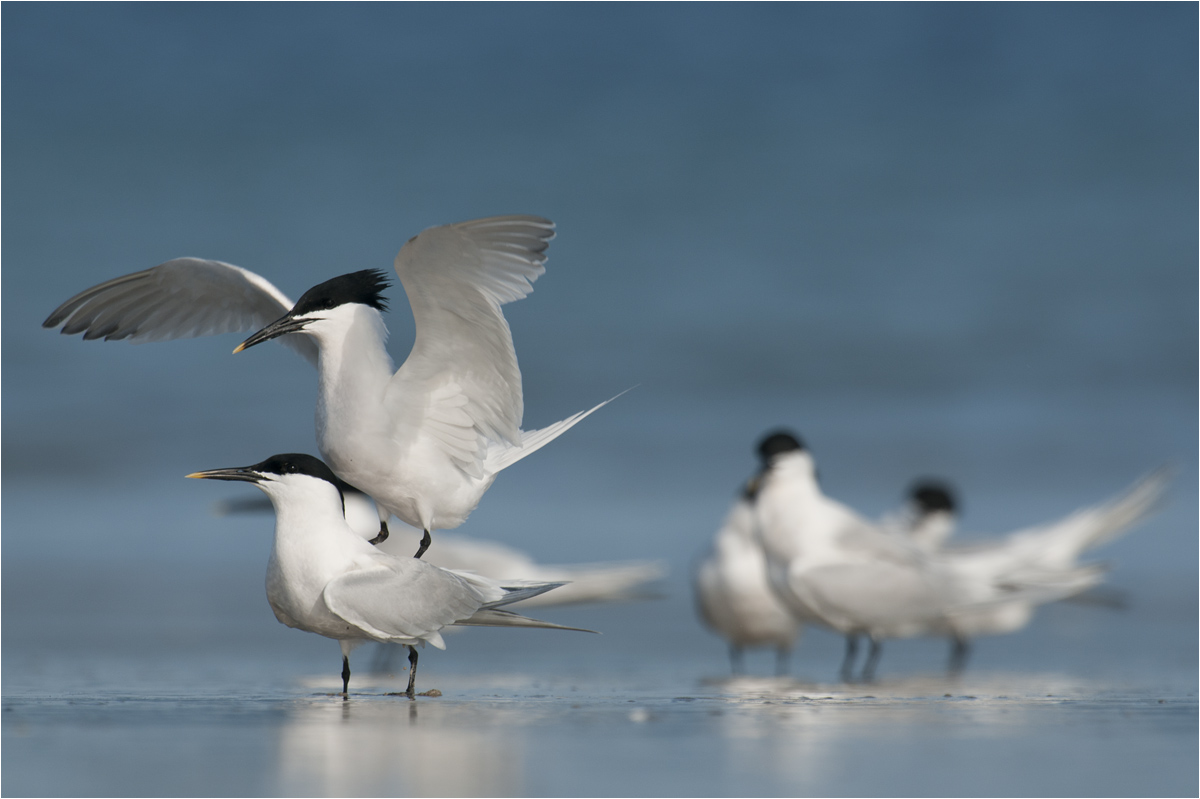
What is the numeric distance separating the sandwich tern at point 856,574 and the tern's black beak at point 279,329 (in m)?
3.48

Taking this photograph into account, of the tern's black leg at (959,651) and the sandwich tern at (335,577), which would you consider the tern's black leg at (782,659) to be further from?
the sandwich tern at (335,577)

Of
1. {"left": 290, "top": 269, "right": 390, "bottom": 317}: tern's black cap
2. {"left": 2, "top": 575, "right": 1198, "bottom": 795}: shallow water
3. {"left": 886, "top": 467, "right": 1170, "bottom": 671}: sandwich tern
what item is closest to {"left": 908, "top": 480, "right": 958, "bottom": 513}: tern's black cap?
{"left": 886, "top": 467, "right": 1170, "bottom": 671}: sandwich tern

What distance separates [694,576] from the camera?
28.7 feet

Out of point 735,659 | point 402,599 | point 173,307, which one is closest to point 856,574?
point 735,659

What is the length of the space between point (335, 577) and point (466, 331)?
930mm

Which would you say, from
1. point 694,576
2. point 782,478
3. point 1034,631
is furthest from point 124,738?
point 1034,631

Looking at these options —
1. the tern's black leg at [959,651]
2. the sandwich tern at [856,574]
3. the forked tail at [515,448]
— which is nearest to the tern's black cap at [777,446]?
the sandwich tern at [856,574]

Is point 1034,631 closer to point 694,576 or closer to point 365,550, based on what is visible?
point 694,576

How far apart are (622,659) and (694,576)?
1798mm

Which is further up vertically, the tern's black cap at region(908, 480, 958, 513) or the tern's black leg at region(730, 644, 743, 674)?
the tern's black cap at region(908, 480, 958, 513)

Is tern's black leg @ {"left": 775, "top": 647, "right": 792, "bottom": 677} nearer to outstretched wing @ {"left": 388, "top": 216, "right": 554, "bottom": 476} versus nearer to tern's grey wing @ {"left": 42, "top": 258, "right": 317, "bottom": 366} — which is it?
outstretched wing @ {"left": 388, "top": 216, "right": 554, "bottom": 476}

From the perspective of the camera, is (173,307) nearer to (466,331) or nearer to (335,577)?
(466,331)

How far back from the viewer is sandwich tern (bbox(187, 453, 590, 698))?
418cm

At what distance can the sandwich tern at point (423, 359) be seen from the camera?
4.39 meters
